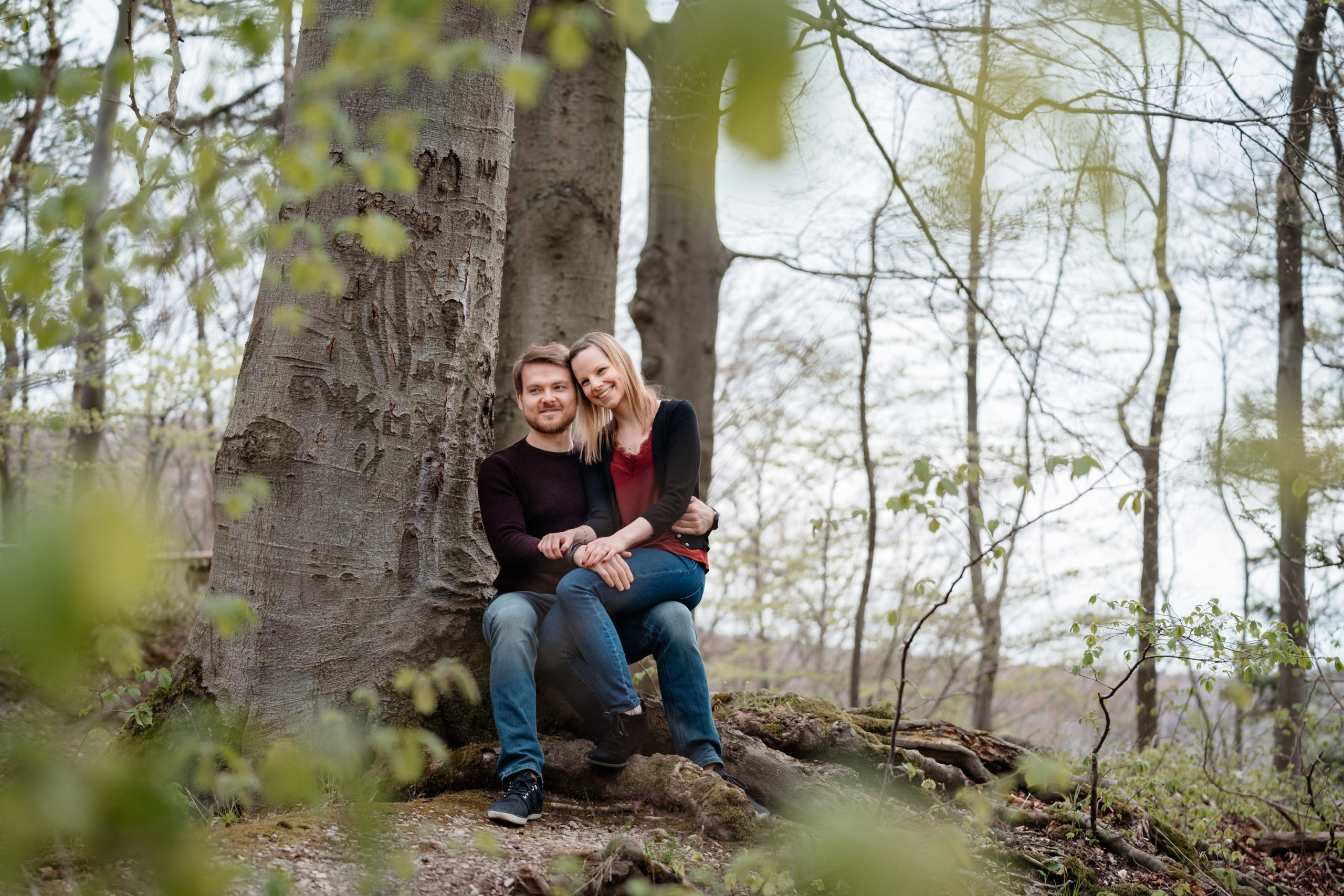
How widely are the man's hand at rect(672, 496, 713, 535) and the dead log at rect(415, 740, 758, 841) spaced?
799 mm

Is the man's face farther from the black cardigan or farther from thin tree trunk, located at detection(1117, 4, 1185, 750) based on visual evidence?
thin tree trunk, located at detection(1117, 4, 1185, 750)

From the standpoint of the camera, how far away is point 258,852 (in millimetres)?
2271

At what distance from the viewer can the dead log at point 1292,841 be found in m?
4.20

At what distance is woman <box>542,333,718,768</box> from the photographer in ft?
9.95

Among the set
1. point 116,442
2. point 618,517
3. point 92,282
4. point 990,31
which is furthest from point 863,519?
point 116,442

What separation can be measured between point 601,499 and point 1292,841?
3784 mm

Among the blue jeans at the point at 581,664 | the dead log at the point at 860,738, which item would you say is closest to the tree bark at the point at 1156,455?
the dead log at the point at 860,738

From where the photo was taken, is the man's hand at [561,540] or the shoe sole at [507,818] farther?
the man's hand at [561,540]

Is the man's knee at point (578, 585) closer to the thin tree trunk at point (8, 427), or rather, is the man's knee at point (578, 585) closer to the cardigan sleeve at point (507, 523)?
the cardigan sleeve at point (507, 523)

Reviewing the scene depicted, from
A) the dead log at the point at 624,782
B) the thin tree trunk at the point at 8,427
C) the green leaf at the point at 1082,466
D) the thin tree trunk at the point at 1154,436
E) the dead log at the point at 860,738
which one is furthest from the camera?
the thin tree trunk at the point at 1154,436

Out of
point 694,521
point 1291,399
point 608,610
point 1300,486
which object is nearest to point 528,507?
point 608,610

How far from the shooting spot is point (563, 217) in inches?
191

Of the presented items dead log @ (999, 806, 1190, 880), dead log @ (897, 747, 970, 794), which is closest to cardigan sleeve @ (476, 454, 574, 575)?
dead log @ (897, 747, 970, 794)

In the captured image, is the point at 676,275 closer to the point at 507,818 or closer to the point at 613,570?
the point at 613,570
